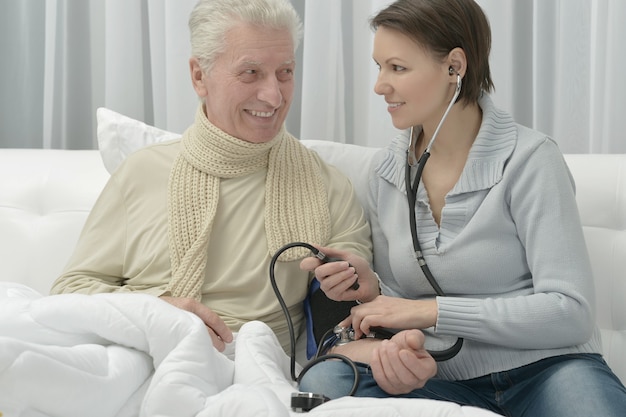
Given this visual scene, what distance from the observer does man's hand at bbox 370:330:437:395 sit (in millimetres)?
1395

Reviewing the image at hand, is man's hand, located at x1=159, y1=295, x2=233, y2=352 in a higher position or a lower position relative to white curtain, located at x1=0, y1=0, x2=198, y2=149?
lower

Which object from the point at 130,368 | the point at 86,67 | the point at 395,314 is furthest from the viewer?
the point at 86,67

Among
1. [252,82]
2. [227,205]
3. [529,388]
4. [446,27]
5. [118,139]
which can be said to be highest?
[446,27]

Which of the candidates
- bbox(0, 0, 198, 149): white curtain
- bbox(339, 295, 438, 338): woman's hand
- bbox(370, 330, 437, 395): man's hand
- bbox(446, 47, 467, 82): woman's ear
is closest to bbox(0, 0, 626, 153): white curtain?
bbox(0, 0, 198, 149): white curtain

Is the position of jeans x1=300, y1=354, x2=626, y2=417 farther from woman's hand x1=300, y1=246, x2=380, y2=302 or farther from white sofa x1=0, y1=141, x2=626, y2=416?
white sofa x1=0, y1=141, x2=626, y2=416

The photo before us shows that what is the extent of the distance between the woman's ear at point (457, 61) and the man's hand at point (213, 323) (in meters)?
0.62

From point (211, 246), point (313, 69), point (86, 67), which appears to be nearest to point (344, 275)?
point (211, 246)

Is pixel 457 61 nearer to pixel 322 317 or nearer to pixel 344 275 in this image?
pixel 344 275

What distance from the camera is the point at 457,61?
1591 mm

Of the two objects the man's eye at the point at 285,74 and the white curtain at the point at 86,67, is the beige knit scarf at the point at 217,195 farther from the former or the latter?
the white curtain at the point at 86,67

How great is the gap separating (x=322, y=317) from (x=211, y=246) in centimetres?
27

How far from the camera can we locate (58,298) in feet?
4.52

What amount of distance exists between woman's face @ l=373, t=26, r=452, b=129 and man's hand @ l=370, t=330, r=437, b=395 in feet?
1.38

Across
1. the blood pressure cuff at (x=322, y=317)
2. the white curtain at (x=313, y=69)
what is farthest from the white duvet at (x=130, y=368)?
the white curtain at (x=313, y=69)
